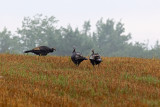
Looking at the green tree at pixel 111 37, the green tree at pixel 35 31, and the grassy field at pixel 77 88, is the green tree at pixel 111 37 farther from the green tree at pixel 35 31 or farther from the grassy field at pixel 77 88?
the grassy field at pixel 77 88

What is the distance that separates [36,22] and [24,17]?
12.4ft

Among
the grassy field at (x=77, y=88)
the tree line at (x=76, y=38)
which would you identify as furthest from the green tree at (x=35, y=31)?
the grassy field at (x=77, y=88)

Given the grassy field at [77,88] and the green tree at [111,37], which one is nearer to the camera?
the grassy field at [77,88]

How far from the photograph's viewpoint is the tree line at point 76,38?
222 ft

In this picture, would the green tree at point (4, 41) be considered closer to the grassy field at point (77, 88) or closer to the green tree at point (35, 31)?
the green tree at point (35, 31)

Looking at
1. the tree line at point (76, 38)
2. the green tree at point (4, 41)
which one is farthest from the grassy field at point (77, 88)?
the green tree at point (4, 41)

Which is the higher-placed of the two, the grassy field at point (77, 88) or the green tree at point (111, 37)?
the green tree at point (111, 37)

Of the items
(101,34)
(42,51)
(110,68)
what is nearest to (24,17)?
(101,34)

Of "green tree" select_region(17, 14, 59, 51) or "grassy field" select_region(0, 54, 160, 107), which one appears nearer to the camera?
"grassy field" select_region(0, 54, 160, 107)

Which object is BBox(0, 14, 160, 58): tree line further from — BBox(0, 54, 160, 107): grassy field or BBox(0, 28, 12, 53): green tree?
BBox(0, 54, 160, 107): grassy field

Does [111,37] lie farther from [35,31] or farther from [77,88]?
[77,88]

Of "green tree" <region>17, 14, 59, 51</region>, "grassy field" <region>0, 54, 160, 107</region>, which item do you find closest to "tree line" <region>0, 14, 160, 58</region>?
"green tree" <region>17, 14, 59, 51</region>

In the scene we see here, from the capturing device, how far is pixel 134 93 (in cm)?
1016

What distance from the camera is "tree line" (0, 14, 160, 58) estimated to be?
67625mm
